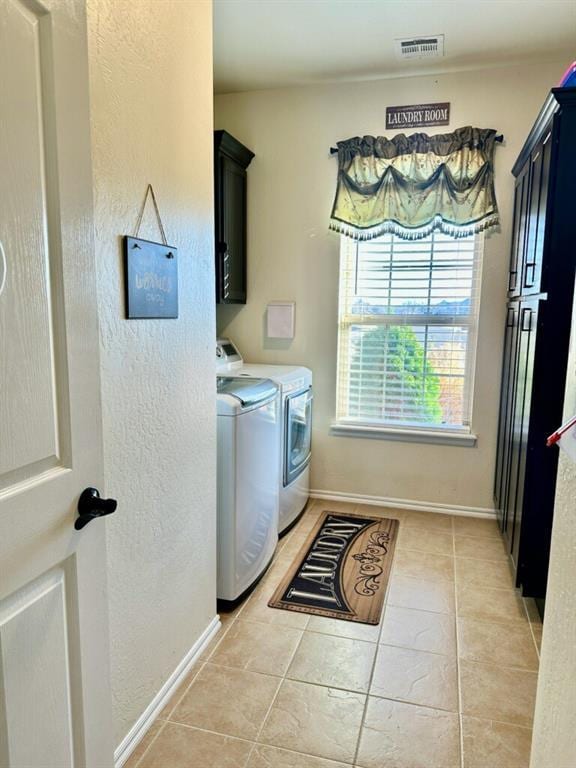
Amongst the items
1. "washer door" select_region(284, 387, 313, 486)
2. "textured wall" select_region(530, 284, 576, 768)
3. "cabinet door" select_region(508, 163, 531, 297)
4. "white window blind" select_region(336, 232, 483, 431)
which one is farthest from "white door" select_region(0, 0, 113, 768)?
"white window blind" select_region(336, 232, 483, 431)

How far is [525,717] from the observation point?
1743 millimetres

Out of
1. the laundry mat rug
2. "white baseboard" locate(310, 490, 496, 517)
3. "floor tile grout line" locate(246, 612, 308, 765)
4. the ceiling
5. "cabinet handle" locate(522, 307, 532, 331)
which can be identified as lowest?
"floor tile grout line" locate(246, 612, 308, 765)

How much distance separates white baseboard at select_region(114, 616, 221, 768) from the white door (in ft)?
1.75

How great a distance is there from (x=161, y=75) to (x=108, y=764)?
73.3 inches

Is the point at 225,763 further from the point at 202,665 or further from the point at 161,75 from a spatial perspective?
the point at 161,75

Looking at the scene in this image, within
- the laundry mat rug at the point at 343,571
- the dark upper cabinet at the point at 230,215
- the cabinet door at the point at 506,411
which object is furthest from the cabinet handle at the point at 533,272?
the dark upper cabinet at the point at 230,215

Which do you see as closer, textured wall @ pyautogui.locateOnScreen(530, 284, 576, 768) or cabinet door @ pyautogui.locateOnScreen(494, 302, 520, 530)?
textured wall @ pyautogui.locateOnScreen(530, 284, 576, 768)

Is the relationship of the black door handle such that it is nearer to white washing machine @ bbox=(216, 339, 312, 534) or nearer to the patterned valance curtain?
white washing machine @ bbox=(216, 339, 312, 534)

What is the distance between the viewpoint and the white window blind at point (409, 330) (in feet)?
10.8

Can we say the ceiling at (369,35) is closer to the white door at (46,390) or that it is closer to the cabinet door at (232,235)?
the cabinet door at (232,235)

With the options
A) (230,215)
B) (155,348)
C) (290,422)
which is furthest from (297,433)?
(155,348)

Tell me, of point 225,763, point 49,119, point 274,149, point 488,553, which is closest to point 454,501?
point 488,553

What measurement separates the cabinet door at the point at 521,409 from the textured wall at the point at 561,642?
3.74 feet

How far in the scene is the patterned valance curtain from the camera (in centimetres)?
309
